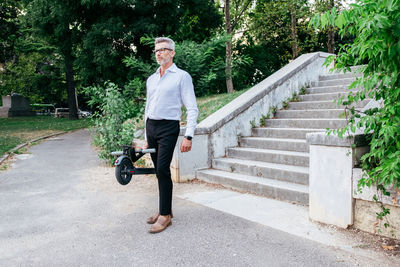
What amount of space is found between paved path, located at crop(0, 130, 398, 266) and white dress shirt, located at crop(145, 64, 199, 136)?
1212 millimetres

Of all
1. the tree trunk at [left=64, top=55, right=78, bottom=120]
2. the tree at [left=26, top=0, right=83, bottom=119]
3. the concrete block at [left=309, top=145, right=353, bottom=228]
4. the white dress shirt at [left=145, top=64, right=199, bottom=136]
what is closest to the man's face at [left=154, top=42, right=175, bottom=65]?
the white dress shirt at [left=145, top=64, right=199, bottom=136]

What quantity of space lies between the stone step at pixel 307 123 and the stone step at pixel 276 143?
617mm

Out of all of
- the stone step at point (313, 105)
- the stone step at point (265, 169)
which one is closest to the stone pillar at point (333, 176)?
the stone step at point (265, 169)

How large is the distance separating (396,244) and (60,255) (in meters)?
3.31

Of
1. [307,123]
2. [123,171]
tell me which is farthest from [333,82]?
[123,171]

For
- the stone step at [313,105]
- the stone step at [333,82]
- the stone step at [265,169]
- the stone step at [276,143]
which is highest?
the stone step at [333,82]

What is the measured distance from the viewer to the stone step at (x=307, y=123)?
6130 mm

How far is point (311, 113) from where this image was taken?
699 cm

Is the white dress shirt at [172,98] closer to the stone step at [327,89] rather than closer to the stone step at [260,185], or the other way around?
the stone step at [260,185]

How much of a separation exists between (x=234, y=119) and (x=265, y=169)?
165 centimetres

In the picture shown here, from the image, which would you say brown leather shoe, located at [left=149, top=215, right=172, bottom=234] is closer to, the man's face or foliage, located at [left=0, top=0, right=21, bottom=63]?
the man's face

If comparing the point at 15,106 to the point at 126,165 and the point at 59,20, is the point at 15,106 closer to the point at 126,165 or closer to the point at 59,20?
the point at 59,20

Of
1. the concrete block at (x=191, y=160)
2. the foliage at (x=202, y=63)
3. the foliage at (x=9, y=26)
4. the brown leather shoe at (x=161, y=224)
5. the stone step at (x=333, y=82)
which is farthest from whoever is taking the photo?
the foliage at (x=9, y=26)

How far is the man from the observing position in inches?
150
